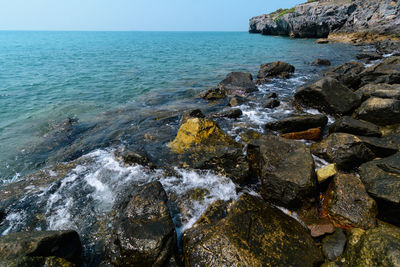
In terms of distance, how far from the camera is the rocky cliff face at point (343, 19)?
123 ft

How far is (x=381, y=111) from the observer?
780cm

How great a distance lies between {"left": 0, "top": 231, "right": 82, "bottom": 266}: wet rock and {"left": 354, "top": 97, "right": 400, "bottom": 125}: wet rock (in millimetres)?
10248

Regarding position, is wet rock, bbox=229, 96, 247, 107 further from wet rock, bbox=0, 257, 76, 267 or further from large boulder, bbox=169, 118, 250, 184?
wet rock, bbox=0, 257, 76, 267

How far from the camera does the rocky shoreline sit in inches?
139

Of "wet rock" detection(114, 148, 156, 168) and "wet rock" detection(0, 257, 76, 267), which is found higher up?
"wet rock" detection(0, 257, 76, 267)

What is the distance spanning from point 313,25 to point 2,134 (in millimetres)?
73168

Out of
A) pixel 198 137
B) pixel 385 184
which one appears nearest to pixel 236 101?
pixel 198 137

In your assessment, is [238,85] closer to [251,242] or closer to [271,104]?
[271,104]

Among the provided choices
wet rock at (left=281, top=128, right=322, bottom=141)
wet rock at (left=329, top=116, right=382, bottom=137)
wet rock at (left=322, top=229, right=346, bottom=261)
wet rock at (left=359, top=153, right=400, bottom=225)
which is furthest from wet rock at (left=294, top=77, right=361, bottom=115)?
wet rock at (left=322, top=229, right=346, bottom=261)

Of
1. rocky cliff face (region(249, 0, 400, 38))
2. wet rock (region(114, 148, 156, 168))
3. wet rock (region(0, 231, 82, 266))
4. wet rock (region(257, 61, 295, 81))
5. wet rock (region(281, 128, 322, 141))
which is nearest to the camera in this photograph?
wet rock (region(0, 231, 82, 266))

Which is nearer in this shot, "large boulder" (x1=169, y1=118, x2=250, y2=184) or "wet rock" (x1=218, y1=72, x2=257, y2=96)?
"large boulder" (x1=169, y1=118, x2=250, y2=184)

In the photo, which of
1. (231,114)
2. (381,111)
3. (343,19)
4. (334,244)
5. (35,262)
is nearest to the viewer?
(35,262)

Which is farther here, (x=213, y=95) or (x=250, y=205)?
(x=213, y=95)

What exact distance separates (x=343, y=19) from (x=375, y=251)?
65.7 m
